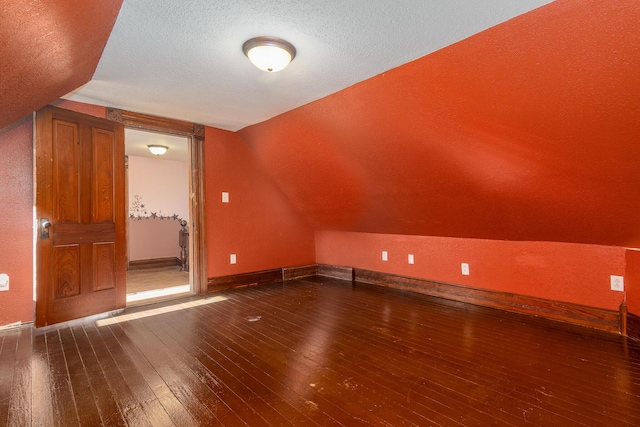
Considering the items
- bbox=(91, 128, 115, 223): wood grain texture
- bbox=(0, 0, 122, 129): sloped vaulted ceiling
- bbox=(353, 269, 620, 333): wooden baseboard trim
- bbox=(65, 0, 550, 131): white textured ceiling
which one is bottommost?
bbox=(353, 269, 620, 333): wooden baseboard trim

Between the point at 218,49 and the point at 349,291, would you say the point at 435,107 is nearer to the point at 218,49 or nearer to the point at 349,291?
the point at 218,49

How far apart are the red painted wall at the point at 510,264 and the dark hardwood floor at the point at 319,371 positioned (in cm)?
32

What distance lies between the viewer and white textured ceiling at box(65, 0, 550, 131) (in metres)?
1.68

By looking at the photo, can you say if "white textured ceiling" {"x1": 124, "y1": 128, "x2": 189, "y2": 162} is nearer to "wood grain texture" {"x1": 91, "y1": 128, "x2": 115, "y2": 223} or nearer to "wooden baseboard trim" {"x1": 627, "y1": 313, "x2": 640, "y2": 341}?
"wood grain texture" {"x1": 91, "y1": 128, "x2": 115, "y2": 223}

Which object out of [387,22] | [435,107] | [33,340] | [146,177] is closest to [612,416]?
[435,107]

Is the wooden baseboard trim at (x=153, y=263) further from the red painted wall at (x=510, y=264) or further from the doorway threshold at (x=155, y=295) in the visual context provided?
the red painted wall at (x=510, y=264)

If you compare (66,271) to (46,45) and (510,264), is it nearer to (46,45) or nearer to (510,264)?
(46,45)

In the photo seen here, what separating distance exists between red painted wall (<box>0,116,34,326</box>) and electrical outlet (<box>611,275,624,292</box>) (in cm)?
488

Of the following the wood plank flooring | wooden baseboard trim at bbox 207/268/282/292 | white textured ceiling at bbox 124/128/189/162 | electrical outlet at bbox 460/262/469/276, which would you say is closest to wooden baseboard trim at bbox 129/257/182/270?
the wood plank flooring

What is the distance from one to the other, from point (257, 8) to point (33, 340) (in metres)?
2.93

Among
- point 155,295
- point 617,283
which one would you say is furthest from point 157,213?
point 617,283

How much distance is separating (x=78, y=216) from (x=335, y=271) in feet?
10.6

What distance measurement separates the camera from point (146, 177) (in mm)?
6129

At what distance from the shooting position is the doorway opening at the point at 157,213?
228 inches
